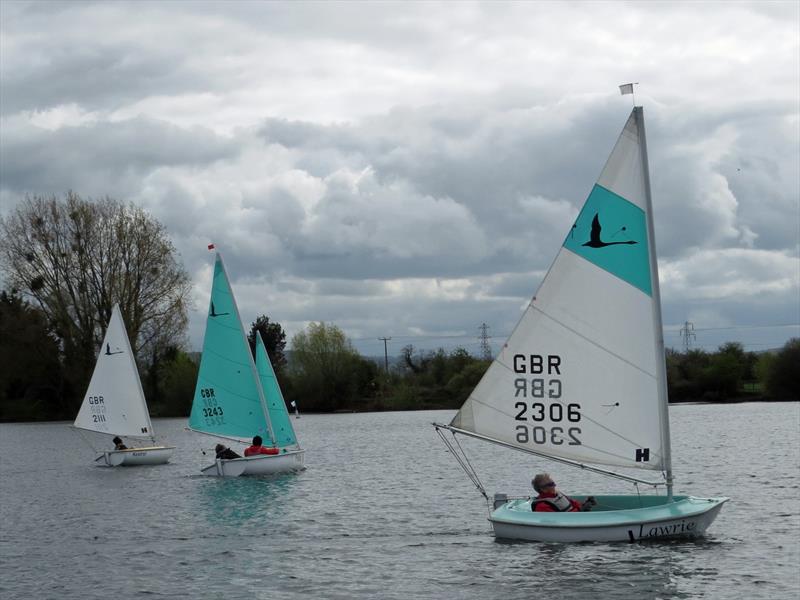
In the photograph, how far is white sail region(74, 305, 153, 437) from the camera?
44906mm

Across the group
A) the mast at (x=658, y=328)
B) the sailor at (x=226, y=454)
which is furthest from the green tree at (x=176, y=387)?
the mast at (x=658, y=328)

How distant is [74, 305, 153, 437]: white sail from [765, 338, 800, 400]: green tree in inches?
2609

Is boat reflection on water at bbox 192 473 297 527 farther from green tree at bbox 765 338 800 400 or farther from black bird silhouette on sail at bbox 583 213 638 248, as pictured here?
green tree at bbox 765 338 800 400

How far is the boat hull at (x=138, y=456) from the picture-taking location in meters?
44.2

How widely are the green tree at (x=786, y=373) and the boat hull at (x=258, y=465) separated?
224 ft

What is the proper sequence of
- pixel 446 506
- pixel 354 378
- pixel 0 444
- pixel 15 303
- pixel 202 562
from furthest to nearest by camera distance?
1. pixel 354 378
2. pixel 15 303
3. pixel 0 444
4. pixel 446 506
5. pixel 202 562

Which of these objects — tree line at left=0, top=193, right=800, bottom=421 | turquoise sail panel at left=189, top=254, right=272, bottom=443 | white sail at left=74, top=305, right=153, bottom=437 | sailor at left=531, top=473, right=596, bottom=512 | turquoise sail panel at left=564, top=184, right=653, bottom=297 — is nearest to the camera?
turquoise sail panel at left=564, top=184, right=653, bottom=297

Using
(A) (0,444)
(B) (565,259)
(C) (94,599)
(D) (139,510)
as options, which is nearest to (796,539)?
(B) (565,259)

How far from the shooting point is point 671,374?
103562mm

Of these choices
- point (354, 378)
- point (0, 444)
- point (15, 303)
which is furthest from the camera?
point (354, 378)

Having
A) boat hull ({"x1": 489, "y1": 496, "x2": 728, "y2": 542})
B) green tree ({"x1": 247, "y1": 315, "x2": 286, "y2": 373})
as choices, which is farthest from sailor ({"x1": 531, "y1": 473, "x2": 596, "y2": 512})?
green tree ({"x1": 247, "y1": 315, "x2": 286, "y2": 373})

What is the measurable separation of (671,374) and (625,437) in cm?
8670

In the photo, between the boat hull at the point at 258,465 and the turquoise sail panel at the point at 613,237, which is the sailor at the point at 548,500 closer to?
the turquoise sail panel at the point at 613,237

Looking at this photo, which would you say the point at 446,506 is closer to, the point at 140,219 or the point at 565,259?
the point at 565,259
